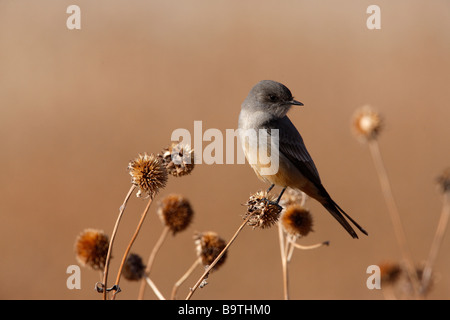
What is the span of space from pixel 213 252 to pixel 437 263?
25.8 ft

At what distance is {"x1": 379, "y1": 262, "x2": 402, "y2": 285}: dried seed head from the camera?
4.96m

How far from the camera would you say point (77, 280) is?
3859 mm

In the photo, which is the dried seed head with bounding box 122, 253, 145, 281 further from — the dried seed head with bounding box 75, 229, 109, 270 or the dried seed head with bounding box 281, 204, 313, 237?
the dried seed head with bounding box 281, 204, 313, 237

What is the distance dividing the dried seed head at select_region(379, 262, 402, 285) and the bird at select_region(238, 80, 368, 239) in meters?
0.87

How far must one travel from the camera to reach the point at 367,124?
5.76 metres

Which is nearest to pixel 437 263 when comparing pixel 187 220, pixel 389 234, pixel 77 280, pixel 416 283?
pixel 389 234

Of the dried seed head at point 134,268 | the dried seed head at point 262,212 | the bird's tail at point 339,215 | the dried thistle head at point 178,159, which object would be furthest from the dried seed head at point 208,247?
the bird's tail at point 339,215

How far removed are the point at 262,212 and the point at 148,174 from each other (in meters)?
0.83

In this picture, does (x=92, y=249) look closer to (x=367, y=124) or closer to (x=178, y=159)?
(x=178, y=159)

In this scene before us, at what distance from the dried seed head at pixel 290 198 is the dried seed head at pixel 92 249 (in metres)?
1.68

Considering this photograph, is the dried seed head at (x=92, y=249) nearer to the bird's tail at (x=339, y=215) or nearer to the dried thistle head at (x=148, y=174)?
the dried thistle head at (x=148, y=174)

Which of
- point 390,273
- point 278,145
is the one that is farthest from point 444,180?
point 278,145

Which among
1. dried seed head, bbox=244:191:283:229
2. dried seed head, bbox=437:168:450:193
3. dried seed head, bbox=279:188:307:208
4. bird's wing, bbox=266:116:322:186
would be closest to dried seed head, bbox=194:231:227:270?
dried seed head, bbox=244:191:283:229

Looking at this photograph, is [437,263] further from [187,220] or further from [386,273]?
[187,220]
